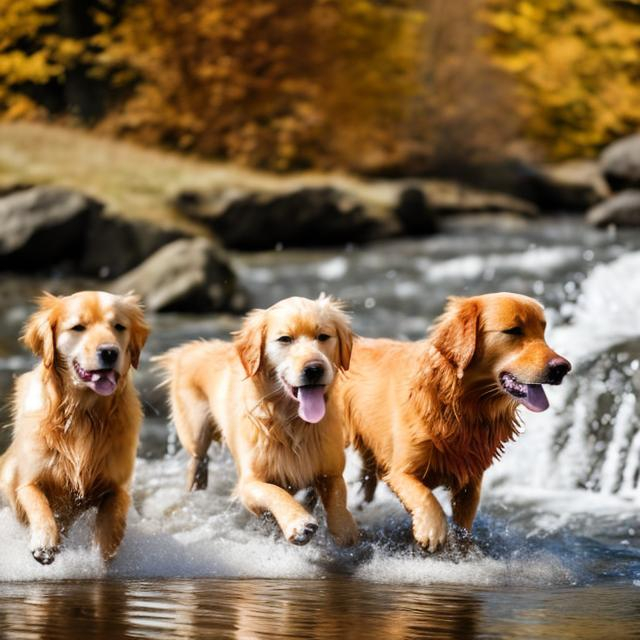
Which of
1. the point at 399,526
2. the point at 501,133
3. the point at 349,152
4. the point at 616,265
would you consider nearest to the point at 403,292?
the point at 616,265

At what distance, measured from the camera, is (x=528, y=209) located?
22297mm

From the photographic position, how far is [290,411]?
5949 mm

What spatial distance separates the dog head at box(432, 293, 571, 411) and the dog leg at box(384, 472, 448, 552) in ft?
1.88

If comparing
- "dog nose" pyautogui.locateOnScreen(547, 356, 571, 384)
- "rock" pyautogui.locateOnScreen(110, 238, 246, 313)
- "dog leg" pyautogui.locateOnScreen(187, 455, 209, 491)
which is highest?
"dog nose" pyautogui.locateOnScreen(547, 356, 571, 384)

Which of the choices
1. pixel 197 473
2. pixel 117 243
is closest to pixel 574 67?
pixel 117 243

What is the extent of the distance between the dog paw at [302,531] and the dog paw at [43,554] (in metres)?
1.03

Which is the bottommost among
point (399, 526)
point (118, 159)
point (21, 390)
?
point (399, 526)

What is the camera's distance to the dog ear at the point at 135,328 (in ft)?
18.9

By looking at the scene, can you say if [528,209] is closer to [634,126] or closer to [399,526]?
[634,126]

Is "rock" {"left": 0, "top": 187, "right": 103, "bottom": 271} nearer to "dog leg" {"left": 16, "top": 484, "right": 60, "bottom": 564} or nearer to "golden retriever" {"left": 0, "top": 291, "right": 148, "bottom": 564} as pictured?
"golden retriever" {"left": 0, "top": 291, "right": 148, "bottom": 564}

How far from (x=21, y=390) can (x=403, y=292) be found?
28.3ft

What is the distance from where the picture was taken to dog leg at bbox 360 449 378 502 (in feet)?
22.4

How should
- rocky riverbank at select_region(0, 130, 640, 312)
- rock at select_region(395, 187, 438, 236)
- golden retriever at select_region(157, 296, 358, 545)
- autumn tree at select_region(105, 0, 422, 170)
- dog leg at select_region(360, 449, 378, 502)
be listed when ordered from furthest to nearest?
autumn tree at select_region(105, 0, 422, 170) < rock at select_region(395, 187, 438, 236) < rocky riverbank at select_region(0, 130, 640, 312) < dog leg at select_region(360, 449, 378, 502) < golden retriever at select_region(157, 296, 358, 545)

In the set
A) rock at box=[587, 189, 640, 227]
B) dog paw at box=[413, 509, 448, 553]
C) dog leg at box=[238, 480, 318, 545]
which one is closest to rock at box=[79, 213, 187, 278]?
rock at box=[587, 189, 640, 227]
